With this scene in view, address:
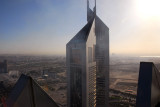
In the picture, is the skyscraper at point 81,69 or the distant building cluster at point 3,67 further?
the distant building cluster at point 3,67

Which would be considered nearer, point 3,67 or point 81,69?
point 81,69

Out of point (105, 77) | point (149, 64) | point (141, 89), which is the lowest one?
point (105, 77)

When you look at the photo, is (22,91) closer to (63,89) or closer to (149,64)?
(149,64)

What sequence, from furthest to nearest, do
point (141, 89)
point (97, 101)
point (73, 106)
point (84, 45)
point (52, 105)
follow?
point (97, 101) < point (73, 106) < point (84, 45) < point (52, 105) < point (141, 89)

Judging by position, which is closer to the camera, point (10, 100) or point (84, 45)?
point (10, 100)

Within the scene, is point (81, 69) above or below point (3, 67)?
above

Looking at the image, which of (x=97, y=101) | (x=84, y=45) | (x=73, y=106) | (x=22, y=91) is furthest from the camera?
(x=97, y=101)

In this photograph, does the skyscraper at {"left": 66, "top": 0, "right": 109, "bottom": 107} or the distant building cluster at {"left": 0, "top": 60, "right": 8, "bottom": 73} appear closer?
the skyscraper at {"left": 66, "top": 0, "right": 109, "bottom": 107}

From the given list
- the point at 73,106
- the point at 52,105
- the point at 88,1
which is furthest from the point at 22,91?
the point at 88,1

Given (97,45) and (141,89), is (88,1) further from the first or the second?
(141,89)

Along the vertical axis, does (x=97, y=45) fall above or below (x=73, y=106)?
above
